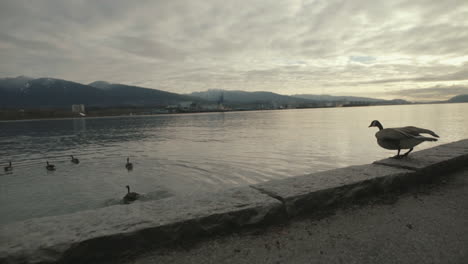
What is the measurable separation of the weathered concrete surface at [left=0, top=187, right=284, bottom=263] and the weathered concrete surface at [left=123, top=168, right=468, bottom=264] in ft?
0.54

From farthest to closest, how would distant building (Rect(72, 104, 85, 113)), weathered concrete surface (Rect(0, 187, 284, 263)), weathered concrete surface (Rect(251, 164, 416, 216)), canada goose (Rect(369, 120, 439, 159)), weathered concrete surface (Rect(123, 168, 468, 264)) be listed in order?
distant building (Rect(72, 104, 85, 113)) → canada goose (Rect(369, 120, 439, 159)) → weathered concrete surface (Rect(251, 164, 416, 216)) → weathered concrete surface (Rect(123, 168, 468, 264)) → weathered concrete surface (Rect(0, 187, 284, 263))

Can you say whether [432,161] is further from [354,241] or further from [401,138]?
[354,241]

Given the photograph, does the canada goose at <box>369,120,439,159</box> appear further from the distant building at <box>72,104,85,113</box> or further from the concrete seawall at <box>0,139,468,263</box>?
the distant building at <box>72,104,85,113</box>

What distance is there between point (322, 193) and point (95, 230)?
2.76m

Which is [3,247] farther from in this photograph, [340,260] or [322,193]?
[322,193]

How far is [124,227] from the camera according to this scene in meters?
2.50

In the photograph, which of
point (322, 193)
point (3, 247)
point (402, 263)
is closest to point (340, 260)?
point (402, 263)

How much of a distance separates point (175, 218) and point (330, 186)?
2229 mm

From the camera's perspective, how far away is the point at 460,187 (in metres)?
4.27

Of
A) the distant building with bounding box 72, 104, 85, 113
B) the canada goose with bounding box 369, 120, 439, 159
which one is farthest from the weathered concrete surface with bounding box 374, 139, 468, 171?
the distant building with bounding box 72, 104, 85, 113

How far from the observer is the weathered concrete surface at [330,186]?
333 cm

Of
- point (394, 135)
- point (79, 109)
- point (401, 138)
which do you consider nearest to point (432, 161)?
point (401, 138)

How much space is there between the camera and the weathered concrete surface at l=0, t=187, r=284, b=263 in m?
2.22

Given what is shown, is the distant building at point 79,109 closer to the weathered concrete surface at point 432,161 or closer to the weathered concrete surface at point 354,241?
the weathered concrete surface at point 432,161
